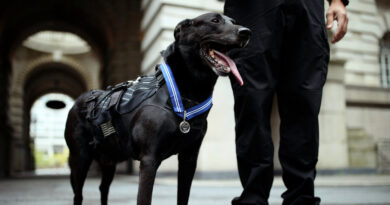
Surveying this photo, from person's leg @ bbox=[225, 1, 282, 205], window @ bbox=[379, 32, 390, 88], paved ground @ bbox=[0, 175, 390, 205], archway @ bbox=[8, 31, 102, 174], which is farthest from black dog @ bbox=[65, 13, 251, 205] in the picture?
archway @ bbox=[8, 31, 102, 174]

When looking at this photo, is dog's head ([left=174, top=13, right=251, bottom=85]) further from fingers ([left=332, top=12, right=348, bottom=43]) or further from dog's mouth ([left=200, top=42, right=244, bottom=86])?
fingers ([left=332, top=12, right=348, bottom=43])

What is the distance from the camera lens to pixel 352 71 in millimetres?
15297

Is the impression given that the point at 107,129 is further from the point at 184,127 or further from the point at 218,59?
the point at 218,59

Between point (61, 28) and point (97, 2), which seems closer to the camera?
point (97, 2)

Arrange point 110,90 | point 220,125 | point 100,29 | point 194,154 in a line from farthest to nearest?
point 100,29, point 220,125, point 110,90, point 194,154

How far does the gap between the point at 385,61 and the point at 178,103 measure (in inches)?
721

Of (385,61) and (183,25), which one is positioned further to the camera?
(385,61)

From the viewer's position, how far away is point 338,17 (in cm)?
266

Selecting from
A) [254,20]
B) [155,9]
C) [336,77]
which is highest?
[155,9]

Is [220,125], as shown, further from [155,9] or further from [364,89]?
[364,89]

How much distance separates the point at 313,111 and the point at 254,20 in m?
0.72

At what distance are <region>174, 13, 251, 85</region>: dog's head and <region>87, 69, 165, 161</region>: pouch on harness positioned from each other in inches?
14.9

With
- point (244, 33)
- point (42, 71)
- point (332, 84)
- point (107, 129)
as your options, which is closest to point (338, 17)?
point (244, 33)

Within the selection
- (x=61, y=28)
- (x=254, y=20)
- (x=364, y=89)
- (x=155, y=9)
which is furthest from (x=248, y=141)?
(x=61, y=28)
